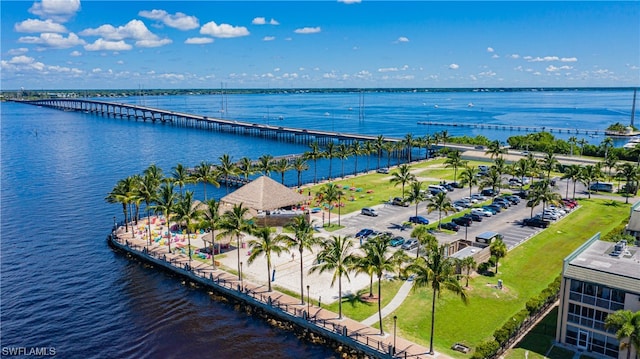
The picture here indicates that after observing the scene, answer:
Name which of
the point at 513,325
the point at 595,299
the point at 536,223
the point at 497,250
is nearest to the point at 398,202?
Result: the point at 536,223

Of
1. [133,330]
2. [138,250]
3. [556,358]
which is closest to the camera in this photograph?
[556,358]

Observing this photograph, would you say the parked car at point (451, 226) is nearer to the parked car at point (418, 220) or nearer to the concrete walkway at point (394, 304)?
the parked car at point (418, 220)

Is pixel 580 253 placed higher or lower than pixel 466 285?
higher

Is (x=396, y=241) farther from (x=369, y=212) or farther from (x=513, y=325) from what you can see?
(x=513, y=325)

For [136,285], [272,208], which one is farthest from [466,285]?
[136,285]

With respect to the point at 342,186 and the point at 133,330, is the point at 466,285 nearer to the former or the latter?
the point at 133,330

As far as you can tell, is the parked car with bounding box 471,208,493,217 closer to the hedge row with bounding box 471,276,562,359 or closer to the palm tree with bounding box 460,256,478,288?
the palm tree with bounding box 460,256,478,288
